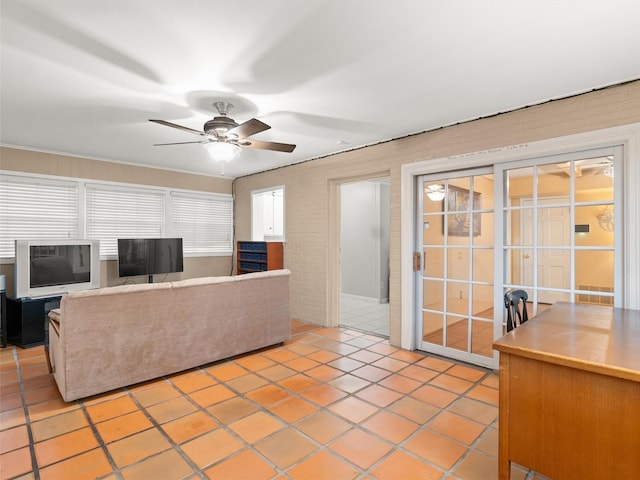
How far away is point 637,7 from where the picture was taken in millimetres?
1639

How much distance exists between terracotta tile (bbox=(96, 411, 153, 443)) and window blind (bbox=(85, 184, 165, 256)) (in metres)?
3.20

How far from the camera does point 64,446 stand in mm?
2041

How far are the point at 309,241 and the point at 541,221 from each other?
2877mm

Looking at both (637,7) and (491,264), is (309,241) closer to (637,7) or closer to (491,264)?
(491,264)

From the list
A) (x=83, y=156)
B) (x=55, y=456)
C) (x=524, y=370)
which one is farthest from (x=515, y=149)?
(x=83, y=156)

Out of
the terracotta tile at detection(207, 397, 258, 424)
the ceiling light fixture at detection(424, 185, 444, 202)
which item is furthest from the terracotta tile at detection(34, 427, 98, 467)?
the ceiling light fixture at detection(424, 185, 444, 202)

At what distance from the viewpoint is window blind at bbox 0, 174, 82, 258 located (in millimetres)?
4098

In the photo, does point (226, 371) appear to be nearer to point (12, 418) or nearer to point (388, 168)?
point (12, 418)

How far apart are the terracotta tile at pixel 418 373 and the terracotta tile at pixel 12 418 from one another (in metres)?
2.96

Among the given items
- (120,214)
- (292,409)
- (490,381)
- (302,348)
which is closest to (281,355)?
(302,348)

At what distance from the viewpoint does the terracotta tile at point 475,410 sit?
2.36m

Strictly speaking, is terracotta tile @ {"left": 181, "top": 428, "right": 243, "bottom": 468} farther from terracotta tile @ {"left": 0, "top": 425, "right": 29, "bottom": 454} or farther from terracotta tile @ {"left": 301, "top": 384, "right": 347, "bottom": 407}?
terracotta tile @ {"left": 0, "top": 425, "right": 29, "bottom": 454}

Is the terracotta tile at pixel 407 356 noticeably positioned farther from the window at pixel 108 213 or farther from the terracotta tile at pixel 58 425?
the window at pixel 108 213

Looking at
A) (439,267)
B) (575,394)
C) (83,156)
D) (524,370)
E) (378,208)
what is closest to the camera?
(575,394)
